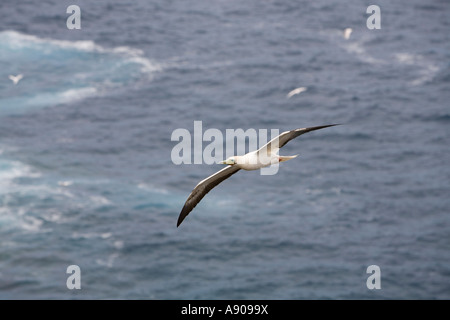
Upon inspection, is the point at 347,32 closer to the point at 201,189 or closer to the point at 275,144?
the point at 201,189

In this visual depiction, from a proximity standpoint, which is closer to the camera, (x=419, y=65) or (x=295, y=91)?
(x=295, y=91)

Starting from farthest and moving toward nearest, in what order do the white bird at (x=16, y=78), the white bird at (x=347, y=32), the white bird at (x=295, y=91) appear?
the white bird at (x=347, y=32)
the white bird at (x=295, y=91)
the white bird at (x=16, y=78)

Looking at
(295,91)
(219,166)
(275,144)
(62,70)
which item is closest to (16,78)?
(62,70)

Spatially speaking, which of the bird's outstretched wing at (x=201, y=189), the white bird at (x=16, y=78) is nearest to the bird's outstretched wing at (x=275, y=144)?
the bird's outstretched wing at (x=201, y=189)

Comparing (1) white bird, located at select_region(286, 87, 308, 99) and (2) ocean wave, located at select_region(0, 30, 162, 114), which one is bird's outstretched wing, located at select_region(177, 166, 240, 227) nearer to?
(1) white bird, located at select_region(286, 87, 308, 99)

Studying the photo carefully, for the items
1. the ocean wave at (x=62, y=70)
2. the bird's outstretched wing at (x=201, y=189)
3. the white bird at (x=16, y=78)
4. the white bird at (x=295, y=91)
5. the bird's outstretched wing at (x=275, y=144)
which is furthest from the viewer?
the ocean wave at (x=62, y=70)

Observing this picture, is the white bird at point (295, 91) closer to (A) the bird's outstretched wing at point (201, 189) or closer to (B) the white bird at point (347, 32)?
(B) the white bird at point (347, 32)

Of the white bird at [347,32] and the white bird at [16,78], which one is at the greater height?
the white bird at [347,32]

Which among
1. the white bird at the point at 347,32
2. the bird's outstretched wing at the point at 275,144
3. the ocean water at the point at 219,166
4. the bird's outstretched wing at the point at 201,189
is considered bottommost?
the bird's outstretched wing at the point at 201,189
